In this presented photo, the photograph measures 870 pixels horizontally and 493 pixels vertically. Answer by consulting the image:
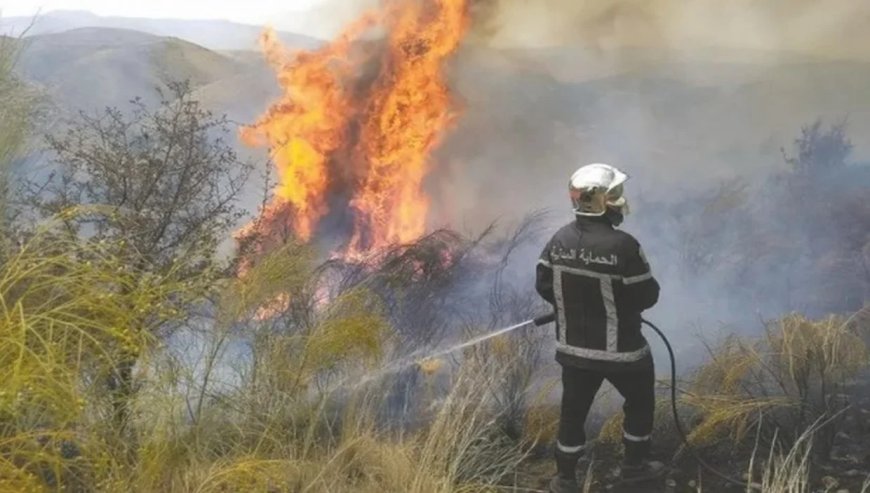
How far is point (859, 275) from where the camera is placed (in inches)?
265

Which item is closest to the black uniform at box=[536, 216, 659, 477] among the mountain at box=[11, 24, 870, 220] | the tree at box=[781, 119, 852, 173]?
the tree at box=[781, 119, 852, 173]

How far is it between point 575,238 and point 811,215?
5646 mm

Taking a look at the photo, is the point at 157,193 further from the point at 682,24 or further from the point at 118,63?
the point at 682,24

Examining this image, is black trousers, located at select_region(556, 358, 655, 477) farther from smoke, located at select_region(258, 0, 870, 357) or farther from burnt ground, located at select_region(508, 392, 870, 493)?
smoke, located at select_region(258, 0, 870, 357)

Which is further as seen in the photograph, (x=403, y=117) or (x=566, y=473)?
(x=403, y=117)

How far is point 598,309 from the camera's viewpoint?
340 centimetres

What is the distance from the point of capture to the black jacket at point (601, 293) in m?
3.33

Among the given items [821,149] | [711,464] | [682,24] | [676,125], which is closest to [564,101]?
[676,125]

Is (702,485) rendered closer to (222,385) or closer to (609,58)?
(222,385)

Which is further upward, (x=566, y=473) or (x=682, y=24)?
(x=682, y=24)

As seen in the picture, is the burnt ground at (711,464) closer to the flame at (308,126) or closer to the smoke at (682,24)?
the flame at (308,126)

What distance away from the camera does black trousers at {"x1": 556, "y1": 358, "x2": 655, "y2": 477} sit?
3.51 meters

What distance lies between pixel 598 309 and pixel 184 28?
9.40 metres

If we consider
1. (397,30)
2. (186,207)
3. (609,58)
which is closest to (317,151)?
(397,30)
